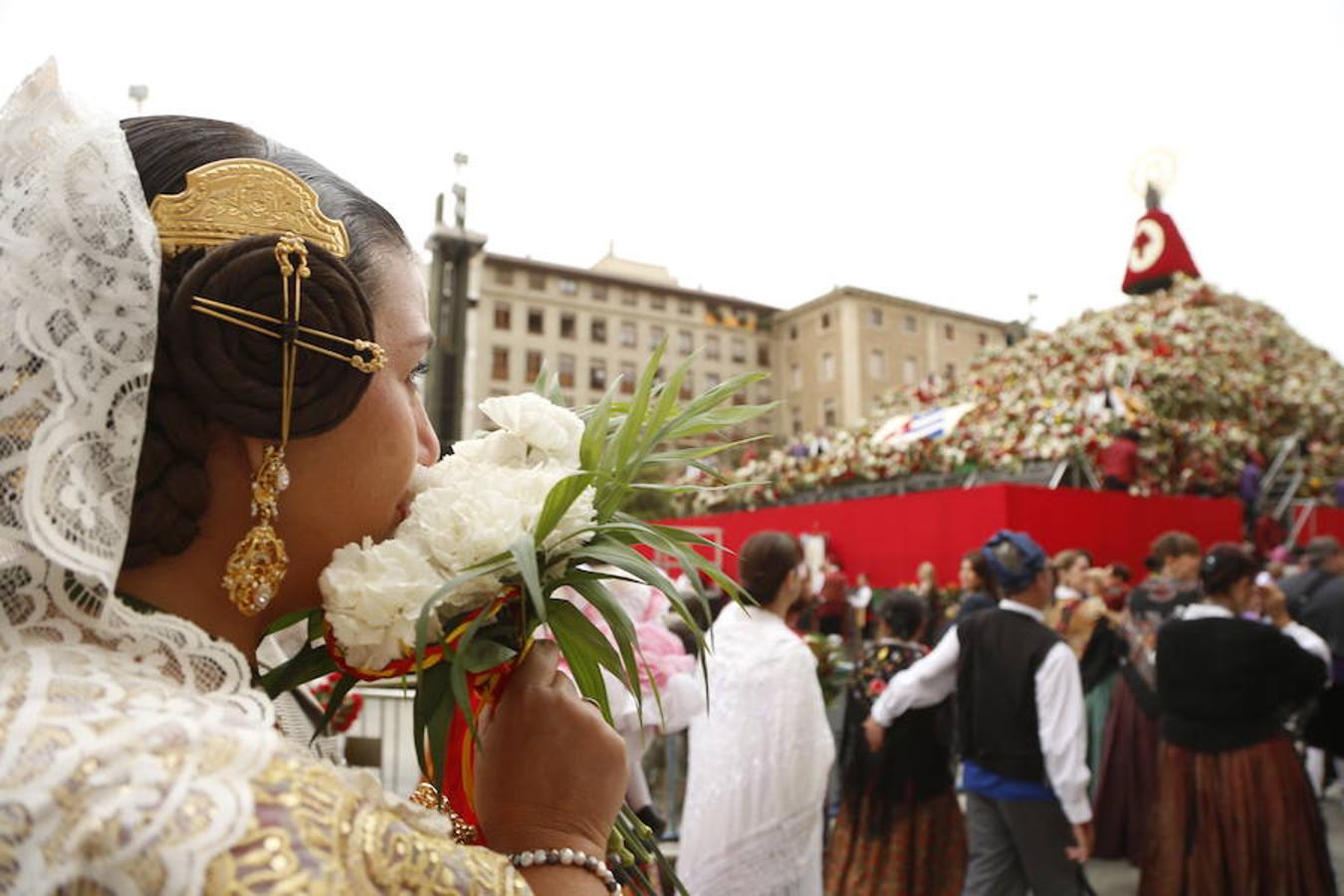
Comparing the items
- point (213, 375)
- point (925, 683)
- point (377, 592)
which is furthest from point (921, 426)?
point (213, 375)

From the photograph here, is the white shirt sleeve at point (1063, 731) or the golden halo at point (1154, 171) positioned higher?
the golden halo at point (1154, 171)

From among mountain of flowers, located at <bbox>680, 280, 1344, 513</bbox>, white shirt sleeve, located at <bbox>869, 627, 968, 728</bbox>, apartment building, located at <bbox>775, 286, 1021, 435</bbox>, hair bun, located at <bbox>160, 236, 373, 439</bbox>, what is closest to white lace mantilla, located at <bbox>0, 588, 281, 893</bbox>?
hair bun, located at <bbox>160, 236, 373, 439</bbox>

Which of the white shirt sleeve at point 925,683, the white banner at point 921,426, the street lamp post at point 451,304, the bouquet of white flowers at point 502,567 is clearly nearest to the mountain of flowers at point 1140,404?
the white banner at point 921,426

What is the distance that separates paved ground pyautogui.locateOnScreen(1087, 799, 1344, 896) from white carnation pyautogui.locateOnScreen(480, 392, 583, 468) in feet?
19.6

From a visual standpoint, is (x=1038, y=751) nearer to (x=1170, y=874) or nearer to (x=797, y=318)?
(x=1170, y=874)

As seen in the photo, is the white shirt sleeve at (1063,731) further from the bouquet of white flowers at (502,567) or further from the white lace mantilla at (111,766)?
the white lace mantilla at (111,766)

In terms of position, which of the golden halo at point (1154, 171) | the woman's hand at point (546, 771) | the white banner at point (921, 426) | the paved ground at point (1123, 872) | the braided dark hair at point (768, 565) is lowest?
Result: the paved ground at point (1123, 872)

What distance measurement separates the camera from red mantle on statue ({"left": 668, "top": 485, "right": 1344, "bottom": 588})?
10291mm

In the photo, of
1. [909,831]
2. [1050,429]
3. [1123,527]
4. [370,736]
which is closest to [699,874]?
[909,831]

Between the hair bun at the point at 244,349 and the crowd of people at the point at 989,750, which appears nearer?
the hair bun at the point at 244,349

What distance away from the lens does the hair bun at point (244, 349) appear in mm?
963

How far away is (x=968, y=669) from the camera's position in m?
4.71

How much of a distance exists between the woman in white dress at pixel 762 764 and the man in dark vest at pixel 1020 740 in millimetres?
841

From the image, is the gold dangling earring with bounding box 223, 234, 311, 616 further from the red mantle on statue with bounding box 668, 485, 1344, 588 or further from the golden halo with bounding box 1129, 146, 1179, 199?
the golden halo with bounding box 1129, 146, 1179, 199
